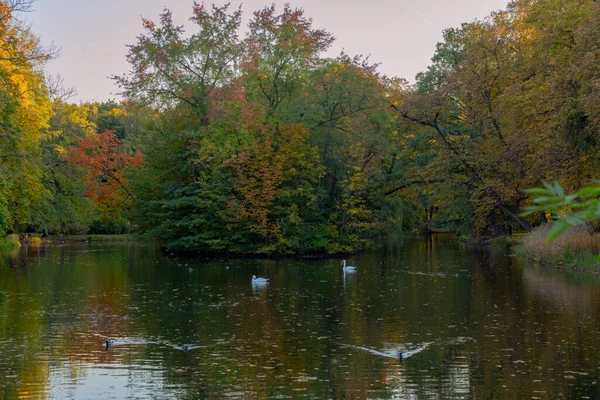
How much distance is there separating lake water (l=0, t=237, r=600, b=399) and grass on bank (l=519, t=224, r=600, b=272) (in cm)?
141

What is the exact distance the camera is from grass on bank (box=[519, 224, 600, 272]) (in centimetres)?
2759

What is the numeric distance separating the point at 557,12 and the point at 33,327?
22.2m

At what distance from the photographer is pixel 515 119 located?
3453cm

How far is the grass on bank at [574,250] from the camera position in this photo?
90.5ft

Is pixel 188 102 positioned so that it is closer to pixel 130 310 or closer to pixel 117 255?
pixel 117 255

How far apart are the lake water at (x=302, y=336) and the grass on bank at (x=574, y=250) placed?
4.62 feet

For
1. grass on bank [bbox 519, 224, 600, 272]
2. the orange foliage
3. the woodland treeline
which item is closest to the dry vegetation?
grass on bank [bbox 519, 224, 600, 272]

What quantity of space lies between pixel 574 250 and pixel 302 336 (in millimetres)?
17870

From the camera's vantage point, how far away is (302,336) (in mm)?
15094

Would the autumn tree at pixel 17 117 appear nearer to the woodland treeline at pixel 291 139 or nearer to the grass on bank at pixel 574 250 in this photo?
the woodland treeline at pixel 291 139

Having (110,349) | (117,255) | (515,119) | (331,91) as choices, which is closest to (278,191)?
(331,91)

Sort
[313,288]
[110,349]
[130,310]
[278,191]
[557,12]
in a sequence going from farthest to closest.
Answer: [278,191], [557,12], [313,288], [130,310], [110,349]

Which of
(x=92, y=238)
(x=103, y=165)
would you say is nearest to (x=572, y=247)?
(x=103, y=165)

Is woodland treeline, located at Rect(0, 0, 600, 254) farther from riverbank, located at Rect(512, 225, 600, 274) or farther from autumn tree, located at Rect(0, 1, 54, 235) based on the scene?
riverbank, located at Rect(512, 225, 600, 274)
